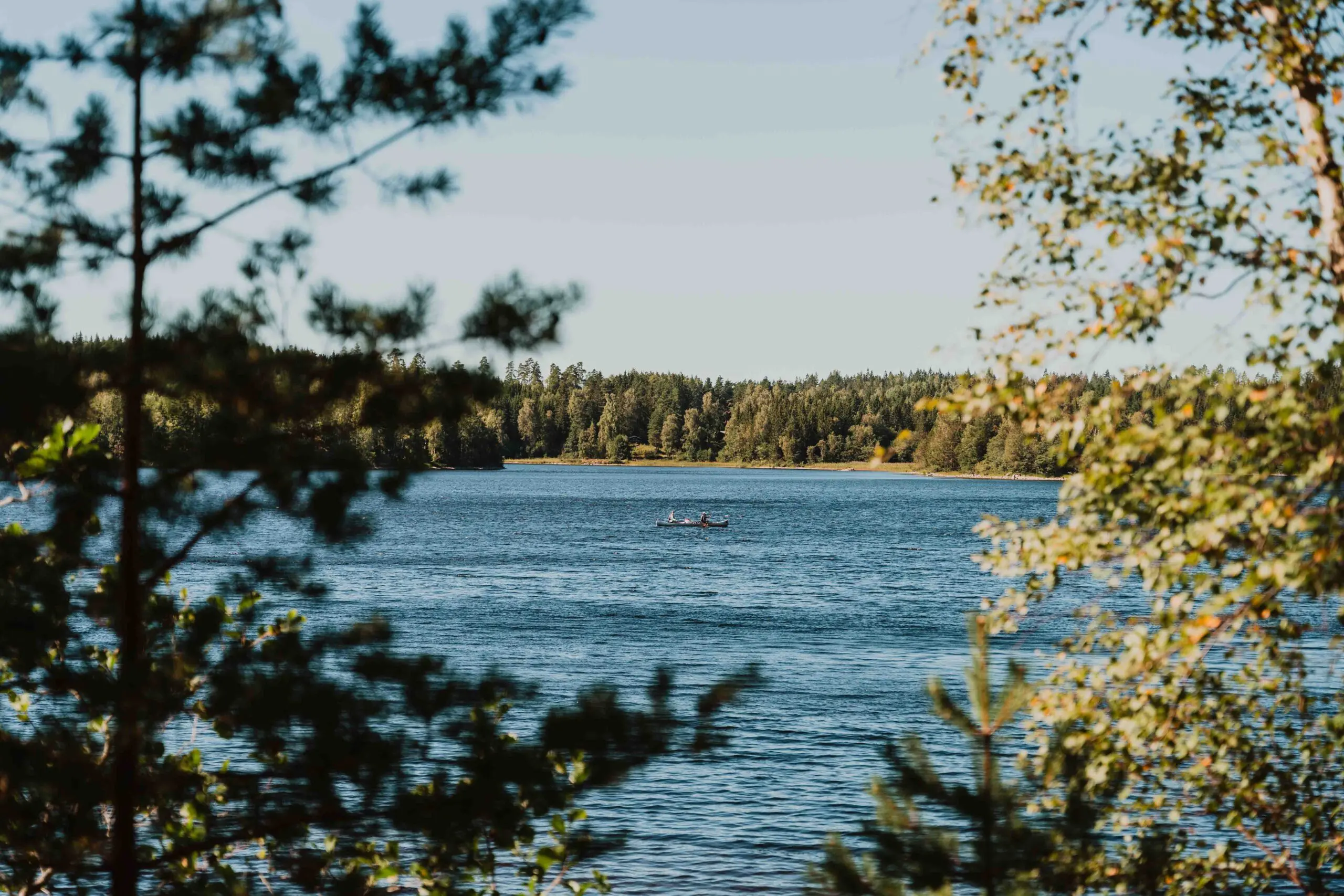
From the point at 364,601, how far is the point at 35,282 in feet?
132

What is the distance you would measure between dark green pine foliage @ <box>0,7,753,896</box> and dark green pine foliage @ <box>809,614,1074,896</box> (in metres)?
0.94

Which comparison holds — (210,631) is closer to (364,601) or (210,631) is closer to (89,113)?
(89,113)

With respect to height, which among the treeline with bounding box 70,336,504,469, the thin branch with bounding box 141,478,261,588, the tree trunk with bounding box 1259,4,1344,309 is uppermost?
the tree trunk with bounding box 1259,4,1344,309

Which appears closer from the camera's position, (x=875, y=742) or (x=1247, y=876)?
(x=1247, y=876)

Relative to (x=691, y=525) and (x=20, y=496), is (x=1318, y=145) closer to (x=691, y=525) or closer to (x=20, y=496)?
(x=20, y=496)

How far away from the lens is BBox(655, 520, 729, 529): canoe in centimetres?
8588

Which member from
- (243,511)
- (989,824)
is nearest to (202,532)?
(243,511)

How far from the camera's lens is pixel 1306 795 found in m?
6.20

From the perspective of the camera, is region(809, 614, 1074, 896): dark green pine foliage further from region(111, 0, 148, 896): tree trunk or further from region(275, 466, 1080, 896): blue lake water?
region(111, 0, 148, 896): tree trunk

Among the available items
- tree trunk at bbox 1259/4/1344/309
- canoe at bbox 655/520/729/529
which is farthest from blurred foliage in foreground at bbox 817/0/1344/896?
canoe at bbox 655/520/729/529

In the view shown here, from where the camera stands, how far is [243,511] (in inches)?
209

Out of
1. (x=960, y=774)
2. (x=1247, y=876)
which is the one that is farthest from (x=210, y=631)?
(x=960, y=774)

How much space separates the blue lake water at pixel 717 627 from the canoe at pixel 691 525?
2.35 metres

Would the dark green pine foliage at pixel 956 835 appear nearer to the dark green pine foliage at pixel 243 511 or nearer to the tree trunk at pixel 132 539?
the dark green pine foliage at pixel 243 511
